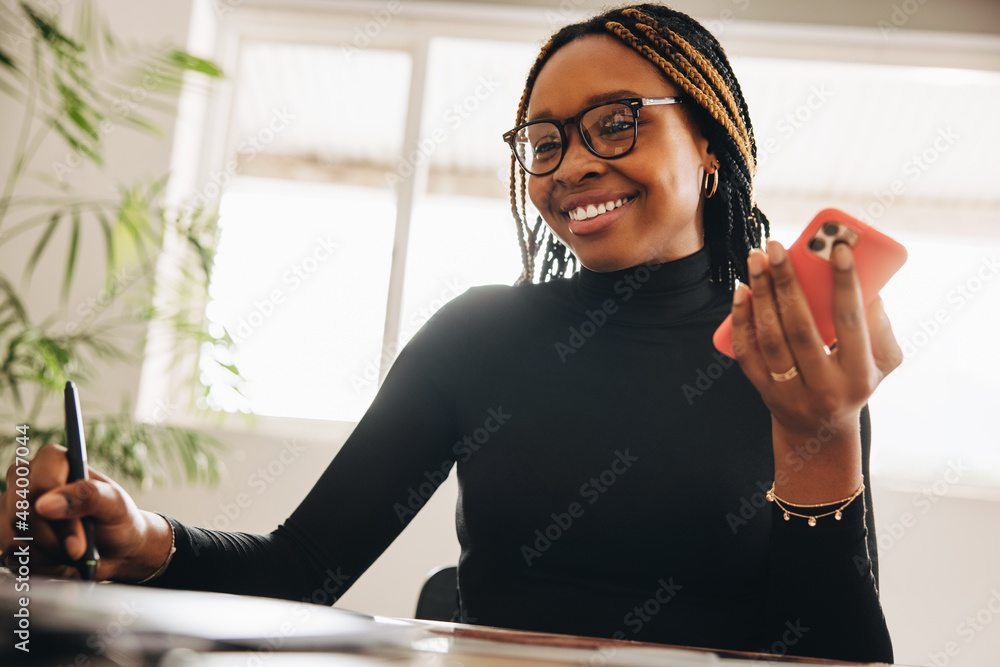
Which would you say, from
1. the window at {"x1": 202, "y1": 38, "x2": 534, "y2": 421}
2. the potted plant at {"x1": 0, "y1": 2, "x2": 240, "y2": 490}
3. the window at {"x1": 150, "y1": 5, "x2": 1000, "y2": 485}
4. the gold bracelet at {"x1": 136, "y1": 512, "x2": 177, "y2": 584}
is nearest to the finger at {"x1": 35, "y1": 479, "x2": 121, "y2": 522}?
the gold bracelet at {"x1": 136, "y1": 512, "x2": 177, "y2": 584}

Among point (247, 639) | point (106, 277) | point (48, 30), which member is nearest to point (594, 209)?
point (247, 639)

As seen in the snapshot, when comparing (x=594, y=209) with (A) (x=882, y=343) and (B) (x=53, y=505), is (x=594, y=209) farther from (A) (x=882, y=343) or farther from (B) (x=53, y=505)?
(B) (x=53, y=505)

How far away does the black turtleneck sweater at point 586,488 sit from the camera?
756 millimetres

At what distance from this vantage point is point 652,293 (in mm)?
1013

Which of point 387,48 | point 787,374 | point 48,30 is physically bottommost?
point 787,374

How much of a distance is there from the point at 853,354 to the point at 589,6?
2503 millimetres

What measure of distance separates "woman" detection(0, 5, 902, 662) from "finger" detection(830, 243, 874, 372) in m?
0.05

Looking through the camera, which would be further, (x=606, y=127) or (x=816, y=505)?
(x=606, y=127)

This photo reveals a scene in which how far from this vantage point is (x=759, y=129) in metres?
3.47

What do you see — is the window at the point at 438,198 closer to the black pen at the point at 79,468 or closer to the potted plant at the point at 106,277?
the potted plant at the point at 106,277

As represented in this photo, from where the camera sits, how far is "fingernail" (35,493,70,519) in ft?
1.68

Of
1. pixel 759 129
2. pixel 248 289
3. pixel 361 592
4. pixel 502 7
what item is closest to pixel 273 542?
pixel 361 592

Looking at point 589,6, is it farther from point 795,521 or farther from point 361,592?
point 795,521

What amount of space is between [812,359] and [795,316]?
0.04 meters
